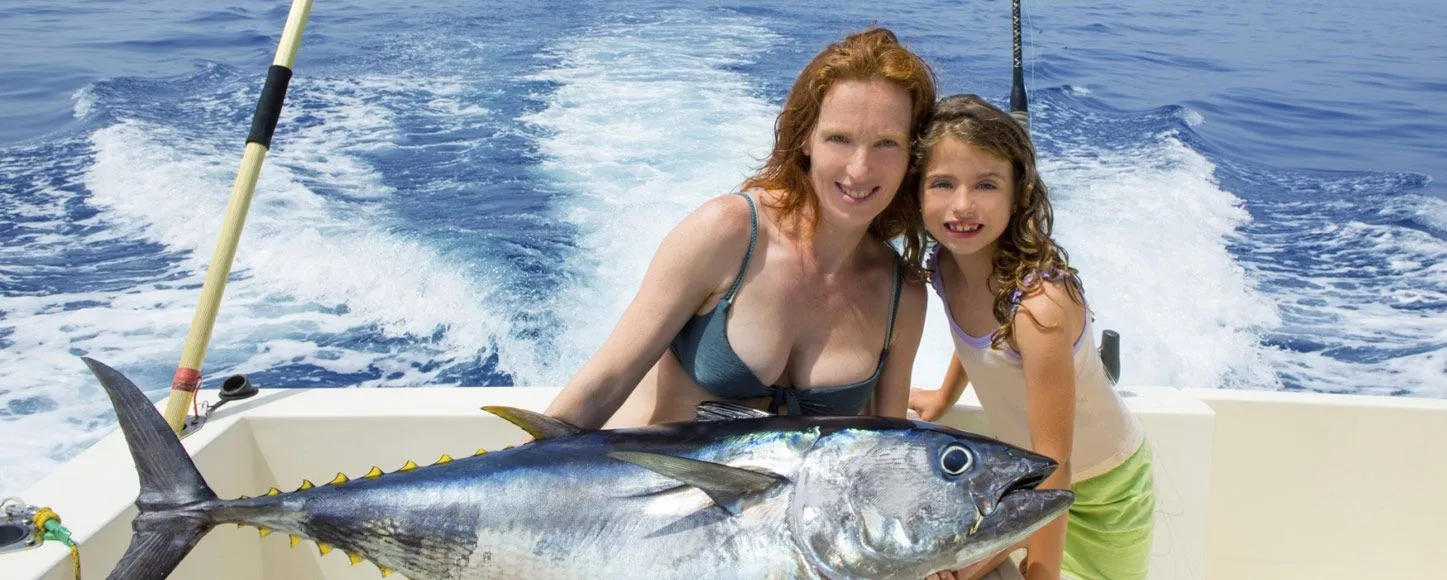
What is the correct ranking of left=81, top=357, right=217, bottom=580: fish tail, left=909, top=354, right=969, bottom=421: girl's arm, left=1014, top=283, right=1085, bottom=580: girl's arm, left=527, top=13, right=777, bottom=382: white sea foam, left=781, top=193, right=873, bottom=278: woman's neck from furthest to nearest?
1. left=527, top=13, right=777, bottom=382: white sea foam
2. left=909, top=354, right=969, bottom=421: girl's arm
3. left=781, top=193, right=873, bottom=278: woman's neck
4. left=1014, top=283, right=1085, bottom=580: girl's arm
5. left=81, top=357, right=217, bottom=580: fish tail

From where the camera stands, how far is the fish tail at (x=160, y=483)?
156 centimetres

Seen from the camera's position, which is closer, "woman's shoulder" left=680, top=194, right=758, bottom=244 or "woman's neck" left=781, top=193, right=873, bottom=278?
"woman's shoulder" left=680, top=194, right=758, bottom=244

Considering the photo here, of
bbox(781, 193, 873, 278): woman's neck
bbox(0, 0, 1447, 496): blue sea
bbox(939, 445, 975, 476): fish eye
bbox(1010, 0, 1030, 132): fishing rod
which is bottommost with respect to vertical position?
bbox(0, 0, 1447, 496): blue sea

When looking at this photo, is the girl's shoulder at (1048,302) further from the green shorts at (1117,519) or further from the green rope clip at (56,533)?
the green rope clip at (56,533)

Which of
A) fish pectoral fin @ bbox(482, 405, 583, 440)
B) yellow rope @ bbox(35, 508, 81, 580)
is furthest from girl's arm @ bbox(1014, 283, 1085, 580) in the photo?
yellow rope @ bbox(35, 508, 81, 580)

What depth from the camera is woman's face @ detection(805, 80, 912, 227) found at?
190cm

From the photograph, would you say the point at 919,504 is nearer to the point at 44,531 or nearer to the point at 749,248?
the point at 749,248

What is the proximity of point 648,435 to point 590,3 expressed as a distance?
1091 cm

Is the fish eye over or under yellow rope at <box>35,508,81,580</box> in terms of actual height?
over

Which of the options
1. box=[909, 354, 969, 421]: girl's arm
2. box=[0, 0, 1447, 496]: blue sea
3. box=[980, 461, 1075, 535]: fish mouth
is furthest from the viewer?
box=[0, 0, 1447, 496]: blue sea

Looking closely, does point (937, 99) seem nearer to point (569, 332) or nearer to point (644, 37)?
point (569, 332)

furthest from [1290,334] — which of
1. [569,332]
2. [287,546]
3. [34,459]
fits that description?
[34,459]

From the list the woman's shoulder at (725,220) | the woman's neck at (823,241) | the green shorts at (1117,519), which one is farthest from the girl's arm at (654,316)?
the green shorts at (1117,519)

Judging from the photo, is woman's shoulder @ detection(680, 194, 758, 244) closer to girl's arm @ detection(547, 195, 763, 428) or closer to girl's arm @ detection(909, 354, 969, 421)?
girl's arm @ detection(547, 195, 763, 428)
